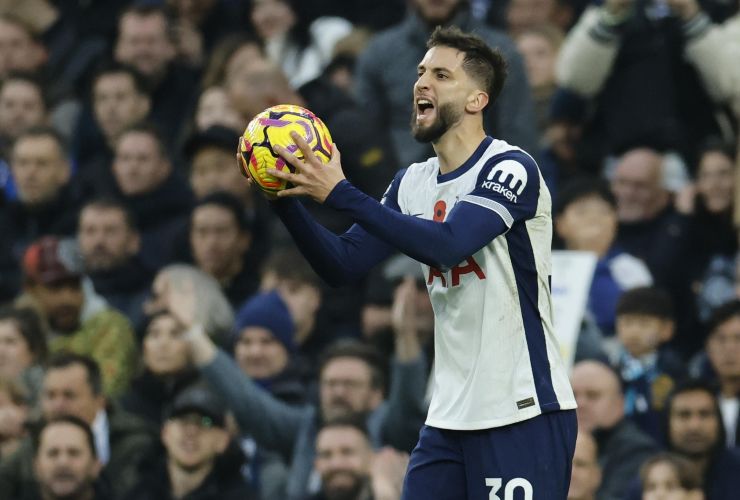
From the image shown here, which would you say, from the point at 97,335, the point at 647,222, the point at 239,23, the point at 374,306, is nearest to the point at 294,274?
the point at 374,306

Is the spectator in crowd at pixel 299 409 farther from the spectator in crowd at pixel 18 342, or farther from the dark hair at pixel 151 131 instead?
the dark hair at pixel 151 131

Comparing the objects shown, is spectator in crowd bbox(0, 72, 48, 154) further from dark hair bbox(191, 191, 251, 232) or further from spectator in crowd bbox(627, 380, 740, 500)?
spectator in crowd bbox(627, 380, 740, 500)

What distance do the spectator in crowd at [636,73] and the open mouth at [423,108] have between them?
16.6 ft

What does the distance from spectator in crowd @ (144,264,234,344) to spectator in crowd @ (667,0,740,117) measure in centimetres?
341

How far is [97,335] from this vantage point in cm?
1104

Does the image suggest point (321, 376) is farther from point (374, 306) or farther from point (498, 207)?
point (498, 207)

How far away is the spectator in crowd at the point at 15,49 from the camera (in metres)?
14.3

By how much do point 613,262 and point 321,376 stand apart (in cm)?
197

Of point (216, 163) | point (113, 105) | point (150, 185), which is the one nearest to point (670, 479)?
point (216, 163)

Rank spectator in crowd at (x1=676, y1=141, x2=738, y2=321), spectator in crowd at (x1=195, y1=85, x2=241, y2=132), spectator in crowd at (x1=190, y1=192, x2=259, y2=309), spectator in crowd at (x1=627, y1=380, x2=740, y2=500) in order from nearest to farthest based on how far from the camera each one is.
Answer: spectator in crowd at (x1=627, y1=380, x2=740, y2=500)
spectator in crowd at (x1=676, y1=141, x2=738, y2=321)
spectator in crowd at (x1=190, y1=192, x2=259, y2=309)
spectator in crowd at (x1=195, y1=85, x2=241, y2=132)

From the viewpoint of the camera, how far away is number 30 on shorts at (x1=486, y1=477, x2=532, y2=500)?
6211 mm

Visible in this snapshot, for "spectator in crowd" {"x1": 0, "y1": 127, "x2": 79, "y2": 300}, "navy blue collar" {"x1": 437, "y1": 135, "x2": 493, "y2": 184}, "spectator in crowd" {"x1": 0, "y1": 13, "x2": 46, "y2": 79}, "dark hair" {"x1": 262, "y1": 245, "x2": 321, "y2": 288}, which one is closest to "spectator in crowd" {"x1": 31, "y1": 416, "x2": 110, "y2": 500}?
"dark hair" {"x1": 262, "y1": 245, "x2": 321, "y2": 288}

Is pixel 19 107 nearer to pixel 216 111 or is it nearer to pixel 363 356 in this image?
pixel 216 111

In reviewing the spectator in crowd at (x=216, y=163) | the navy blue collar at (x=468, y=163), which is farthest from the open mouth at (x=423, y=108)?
the spectator in crowd at (x=216, y=163)
